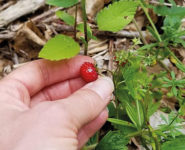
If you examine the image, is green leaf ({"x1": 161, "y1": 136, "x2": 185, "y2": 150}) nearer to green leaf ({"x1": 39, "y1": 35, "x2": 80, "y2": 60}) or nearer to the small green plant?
the small green plant

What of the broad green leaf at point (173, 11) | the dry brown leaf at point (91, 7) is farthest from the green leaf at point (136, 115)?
the dry brown leaf at point (91, 7)

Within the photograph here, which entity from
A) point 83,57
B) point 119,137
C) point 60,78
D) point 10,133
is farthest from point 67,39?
point 119,137

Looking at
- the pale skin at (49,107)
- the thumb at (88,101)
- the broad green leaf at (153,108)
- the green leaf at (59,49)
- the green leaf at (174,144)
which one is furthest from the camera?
the broad green leaf at (153,108)

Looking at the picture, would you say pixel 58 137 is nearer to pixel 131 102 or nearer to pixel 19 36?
pixel 131 102

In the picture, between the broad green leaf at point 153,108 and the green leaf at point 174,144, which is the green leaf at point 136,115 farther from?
the green leaf at point 174,144

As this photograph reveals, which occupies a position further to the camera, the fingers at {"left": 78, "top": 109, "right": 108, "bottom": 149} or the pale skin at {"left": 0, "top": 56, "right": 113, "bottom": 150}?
the fingers at {"left": 78, "top": 109, "right": 108, "bottom": 149}

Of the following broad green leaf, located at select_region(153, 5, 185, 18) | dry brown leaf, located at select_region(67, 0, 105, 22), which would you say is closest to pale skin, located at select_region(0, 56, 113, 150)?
broad green leaf, located at select_region(153, 5, 185, 18)
